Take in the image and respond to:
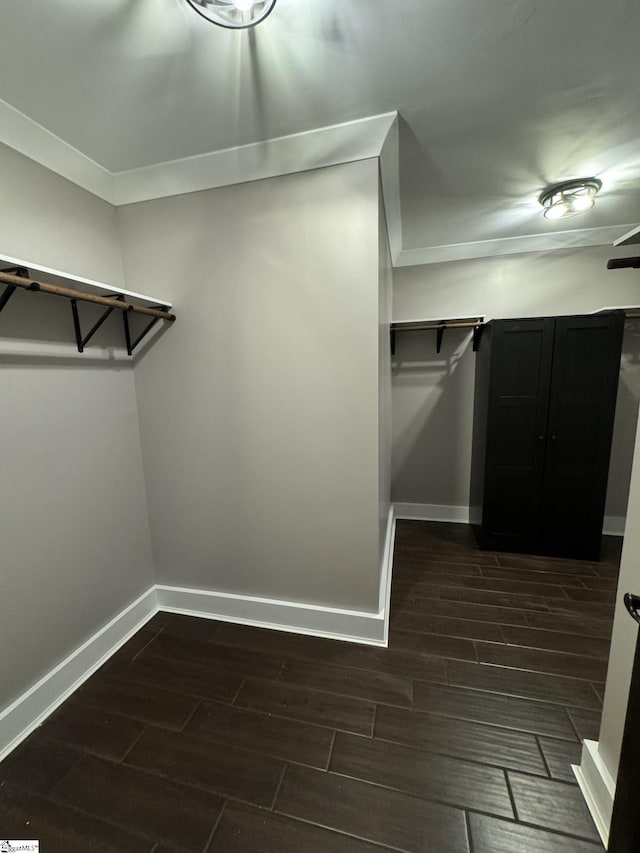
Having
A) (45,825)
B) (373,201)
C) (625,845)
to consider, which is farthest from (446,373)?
(45,825)

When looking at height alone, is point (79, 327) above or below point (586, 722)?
above

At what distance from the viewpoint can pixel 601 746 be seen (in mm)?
1049

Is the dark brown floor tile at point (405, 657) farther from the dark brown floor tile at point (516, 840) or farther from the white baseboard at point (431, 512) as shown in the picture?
the white baseboard at point (431, 512)

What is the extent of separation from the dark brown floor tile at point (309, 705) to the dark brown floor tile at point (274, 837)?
0.31m

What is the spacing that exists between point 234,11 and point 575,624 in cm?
295

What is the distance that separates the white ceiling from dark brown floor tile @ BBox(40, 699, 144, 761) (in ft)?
7.98

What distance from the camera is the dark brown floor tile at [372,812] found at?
971 mm

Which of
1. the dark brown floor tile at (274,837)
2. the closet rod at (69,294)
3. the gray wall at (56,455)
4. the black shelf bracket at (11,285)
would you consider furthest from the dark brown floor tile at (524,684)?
the black shelf bracket at (11,285)

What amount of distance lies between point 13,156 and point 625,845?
285 centimetres

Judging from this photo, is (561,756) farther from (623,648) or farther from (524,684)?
(623,648)

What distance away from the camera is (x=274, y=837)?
985mm

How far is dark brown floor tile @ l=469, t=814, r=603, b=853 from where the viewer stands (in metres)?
0.94

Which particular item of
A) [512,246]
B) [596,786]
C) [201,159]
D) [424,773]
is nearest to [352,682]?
[424,773]

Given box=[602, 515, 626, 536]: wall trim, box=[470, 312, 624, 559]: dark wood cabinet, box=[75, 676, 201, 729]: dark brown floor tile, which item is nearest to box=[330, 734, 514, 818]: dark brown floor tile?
box=[75, 676, 201, 729]: dark brown floor tile
